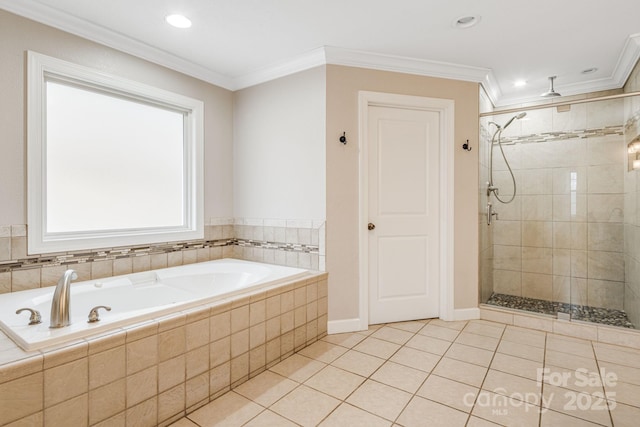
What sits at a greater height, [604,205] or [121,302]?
[604,205]

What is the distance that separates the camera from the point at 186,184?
2963 mm

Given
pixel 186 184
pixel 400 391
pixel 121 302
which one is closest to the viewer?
pixel 400 391

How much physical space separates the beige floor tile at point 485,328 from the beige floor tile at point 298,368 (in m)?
1.38

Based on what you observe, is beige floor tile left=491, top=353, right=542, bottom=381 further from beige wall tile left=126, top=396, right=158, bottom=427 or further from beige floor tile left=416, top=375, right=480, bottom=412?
beige wall tile left=126, top=396, right=158, bottom=427

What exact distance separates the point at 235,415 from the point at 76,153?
81.0 inches

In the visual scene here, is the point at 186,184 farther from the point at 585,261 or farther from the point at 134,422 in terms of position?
the point at 585,261

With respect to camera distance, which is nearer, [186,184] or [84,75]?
[84,75]

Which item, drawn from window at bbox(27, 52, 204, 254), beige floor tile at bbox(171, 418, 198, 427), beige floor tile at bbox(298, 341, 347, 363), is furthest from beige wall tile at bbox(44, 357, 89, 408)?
beige floor tile at bbox(298, 341, 347, 363)

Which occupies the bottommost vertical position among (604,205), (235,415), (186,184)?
(235,415)

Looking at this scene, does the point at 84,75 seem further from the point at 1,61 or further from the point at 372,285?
the point at 372,285

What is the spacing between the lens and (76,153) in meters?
2.28

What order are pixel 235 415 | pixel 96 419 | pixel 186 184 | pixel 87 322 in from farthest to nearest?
pixel 186 184 < pixel 235 415 < pixel 87 322 < pixel 96 419

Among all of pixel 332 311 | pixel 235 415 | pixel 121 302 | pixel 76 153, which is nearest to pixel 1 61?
pixel 76 153

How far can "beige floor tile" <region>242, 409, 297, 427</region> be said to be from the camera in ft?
5.05
